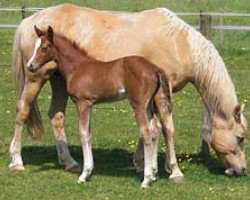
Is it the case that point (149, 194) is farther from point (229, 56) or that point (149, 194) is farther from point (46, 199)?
point (229, 56)

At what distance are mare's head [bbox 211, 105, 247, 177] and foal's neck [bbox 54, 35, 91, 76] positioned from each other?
1.82 m

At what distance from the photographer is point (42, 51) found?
837 cm

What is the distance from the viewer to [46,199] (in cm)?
769

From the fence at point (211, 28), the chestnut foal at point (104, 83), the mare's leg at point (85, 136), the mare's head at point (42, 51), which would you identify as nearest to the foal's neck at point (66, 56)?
the chestnut foal at point (104, 83)

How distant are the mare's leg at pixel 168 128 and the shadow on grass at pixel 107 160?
1.00ft

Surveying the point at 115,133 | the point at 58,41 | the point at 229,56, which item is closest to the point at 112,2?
the point at 229,56

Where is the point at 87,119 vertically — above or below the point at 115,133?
above

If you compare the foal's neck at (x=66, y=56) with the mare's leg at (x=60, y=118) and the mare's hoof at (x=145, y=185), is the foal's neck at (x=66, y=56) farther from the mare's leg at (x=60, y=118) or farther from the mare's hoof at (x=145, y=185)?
the mare's hoof at (x=145, y=185)

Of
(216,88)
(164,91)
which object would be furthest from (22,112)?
(216,88)

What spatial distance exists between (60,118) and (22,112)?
577 millimetres

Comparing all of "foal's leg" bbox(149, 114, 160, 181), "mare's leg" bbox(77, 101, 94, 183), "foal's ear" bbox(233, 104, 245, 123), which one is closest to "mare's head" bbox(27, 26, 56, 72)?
"mare's leg" bbox(77, 101, 94, 183)

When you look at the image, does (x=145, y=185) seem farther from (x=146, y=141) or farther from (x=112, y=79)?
(x=112, y=79)

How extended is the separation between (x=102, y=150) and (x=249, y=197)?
10.3 feet

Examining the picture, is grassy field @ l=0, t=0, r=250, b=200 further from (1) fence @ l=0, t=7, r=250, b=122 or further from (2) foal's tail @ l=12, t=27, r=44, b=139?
(2) foal's tail @ l=12, t=27, r=44, b=139
